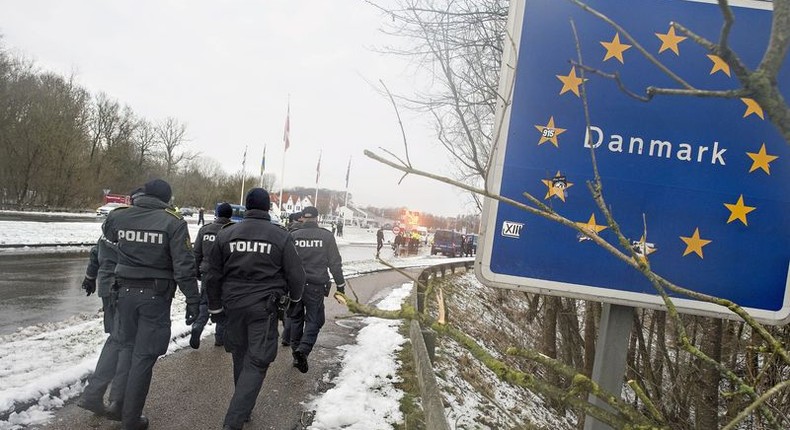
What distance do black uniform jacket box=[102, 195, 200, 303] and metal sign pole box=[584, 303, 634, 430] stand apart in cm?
337

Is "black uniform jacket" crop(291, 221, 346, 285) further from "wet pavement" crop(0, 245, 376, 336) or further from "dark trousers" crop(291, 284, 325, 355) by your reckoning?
"wet pavement" crop(0, 245, 376, 336)


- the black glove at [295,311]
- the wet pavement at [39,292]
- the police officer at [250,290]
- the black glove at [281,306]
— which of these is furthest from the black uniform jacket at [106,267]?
the wet pavement at [39,292]

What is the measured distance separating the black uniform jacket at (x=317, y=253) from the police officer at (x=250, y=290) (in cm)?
203

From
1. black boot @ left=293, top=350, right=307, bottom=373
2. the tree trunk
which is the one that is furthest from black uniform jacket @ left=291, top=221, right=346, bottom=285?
the tree trunk

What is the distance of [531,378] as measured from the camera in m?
1.43

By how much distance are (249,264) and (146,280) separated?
2.79 feet

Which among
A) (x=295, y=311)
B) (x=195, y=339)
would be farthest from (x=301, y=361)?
(x=195, y=339)

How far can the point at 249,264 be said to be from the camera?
4160 millimetres

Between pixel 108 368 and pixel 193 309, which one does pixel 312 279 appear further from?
pixel 108 368

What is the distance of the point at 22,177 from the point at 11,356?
4793 cm

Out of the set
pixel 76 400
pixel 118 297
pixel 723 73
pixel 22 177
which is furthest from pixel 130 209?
pixel 22 177

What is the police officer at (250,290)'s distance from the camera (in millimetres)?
4039

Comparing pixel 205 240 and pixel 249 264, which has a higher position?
pixel 249 264

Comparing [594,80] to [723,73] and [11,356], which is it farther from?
[11,356]
